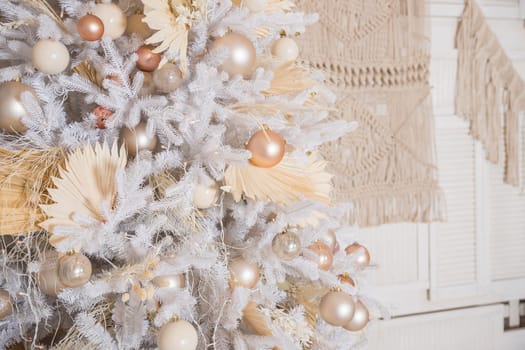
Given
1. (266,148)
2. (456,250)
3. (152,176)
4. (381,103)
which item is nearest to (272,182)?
(266,148)

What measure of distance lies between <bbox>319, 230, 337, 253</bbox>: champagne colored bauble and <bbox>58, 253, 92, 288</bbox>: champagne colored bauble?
470 mm

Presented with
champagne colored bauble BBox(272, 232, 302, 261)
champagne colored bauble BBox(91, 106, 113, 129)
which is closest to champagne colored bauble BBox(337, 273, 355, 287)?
champagne colored bauble BBox(272, 232, 302, 261)

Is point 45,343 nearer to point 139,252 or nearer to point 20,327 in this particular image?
point 20,327

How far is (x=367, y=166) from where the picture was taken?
175 centimetres

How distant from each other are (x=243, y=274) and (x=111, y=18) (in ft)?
1.60

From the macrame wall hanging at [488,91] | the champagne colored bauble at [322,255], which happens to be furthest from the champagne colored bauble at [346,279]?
the macrame wall hanging at [488,91]

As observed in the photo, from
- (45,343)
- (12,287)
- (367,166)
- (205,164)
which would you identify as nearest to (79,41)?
(205,164)

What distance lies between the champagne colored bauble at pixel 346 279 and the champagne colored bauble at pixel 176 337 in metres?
0.38

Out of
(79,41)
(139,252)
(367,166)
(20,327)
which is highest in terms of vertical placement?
(79,41)

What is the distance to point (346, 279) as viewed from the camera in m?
1.15

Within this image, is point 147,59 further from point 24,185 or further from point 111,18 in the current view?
point 24,185

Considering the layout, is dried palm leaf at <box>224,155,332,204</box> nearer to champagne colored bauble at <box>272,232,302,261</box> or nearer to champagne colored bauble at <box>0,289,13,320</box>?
champagne colored bauble at <box>272,232,302,261</box>

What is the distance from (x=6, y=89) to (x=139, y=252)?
34cm

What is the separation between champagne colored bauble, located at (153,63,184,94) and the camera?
0.91 meters
